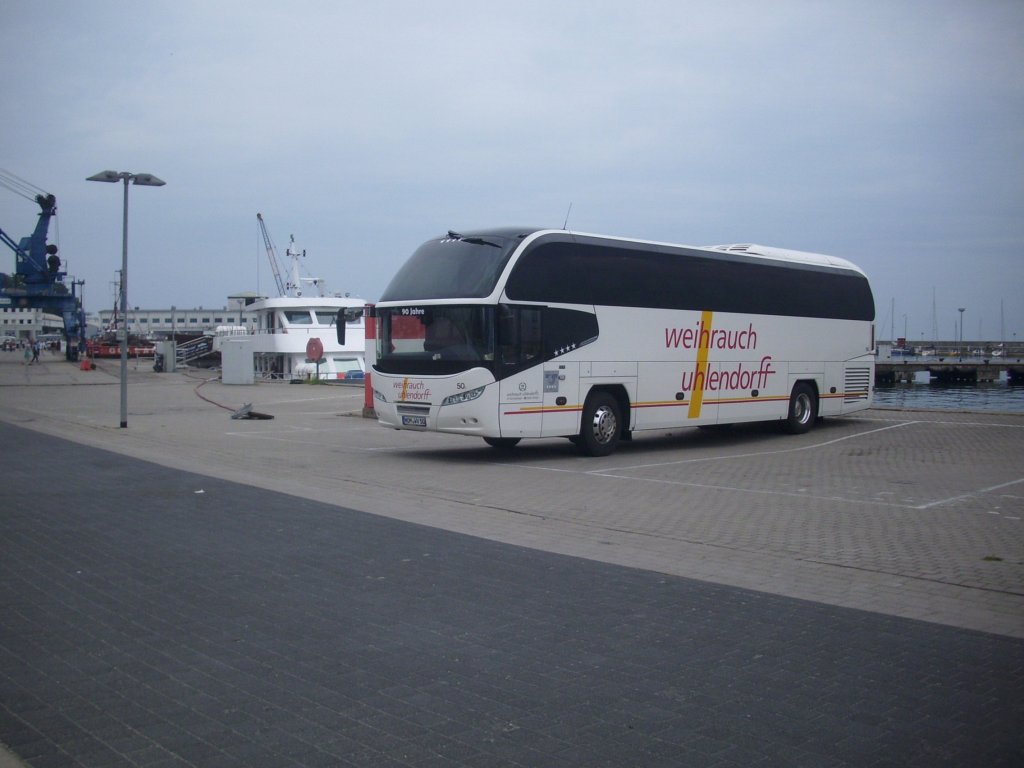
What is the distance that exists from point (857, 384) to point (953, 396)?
32137 millimetres

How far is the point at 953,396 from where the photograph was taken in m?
50.7

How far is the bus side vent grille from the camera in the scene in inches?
866

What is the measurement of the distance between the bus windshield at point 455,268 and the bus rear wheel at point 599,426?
288 cm

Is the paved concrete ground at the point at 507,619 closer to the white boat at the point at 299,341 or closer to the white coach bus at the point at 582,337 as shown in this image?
the white coach bus at the point at 582,337

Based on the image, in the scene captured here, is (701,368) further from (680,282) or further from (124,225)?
(124,225)

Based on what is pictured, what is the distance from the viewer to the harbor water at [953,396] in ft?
132

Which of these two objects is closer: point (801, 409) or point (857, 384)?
point (801, 409)

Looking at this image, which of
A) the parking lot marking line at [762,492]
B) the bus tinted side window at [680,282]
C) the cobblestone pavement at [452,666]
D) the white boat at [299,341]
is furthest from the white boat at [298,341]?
the cobblestone pavement at [452,666]

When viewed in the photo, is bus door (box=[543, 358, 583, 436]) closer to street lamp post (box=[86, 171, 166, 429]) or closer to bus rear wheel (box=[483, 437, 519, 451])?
bus rear wheel (box=[483, 437, 519, 451])

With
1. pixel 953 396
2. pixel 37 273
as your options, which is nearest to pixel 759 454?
pixel 953 396

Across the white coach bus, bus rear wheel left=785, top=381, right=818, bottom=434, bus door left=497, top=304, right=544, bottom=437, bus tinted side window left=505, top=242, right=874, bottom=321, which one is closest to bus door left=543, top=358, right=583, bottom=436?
the white coach bus

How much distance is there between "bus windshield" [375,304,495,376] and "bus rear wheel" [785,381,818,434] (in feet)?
27.8

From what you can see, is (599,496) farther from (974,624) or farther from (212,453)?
(212,453)

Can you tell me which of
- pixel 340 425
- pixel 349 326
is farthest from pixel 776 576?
pixel 349 326
